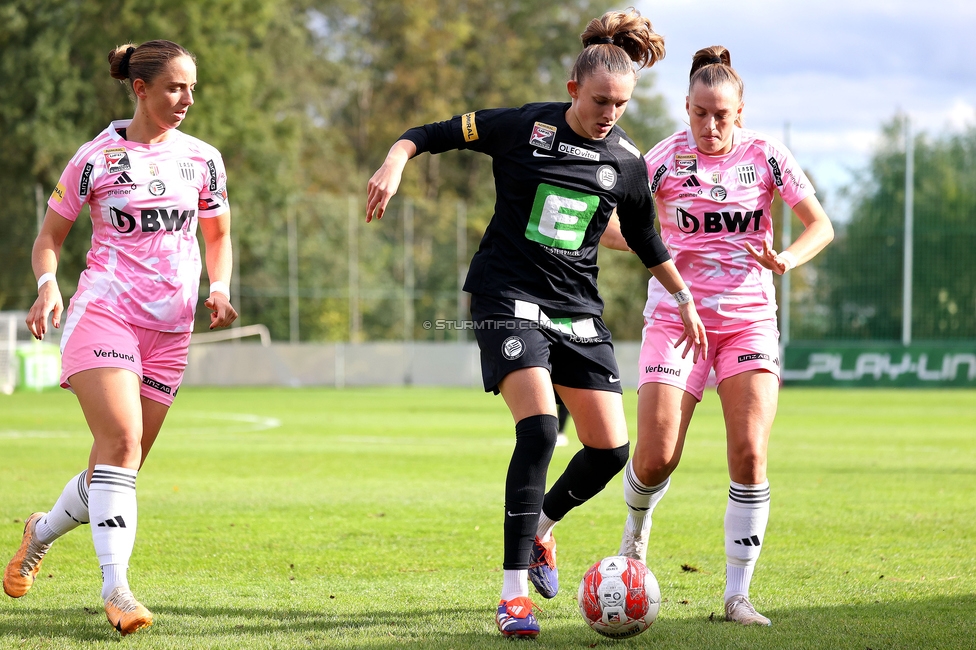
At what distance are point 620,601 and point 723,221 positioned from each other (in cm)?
195

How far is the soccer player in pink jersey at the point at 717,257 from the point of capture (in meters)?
5.26

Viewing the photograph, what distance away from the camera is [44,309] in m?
4.83

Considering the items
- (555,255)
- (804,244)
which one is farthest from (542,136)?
(804,244)

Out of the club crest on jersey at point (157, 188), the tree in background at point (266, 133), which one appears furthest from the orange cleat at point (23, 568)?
the tree in background at point (266, 133)

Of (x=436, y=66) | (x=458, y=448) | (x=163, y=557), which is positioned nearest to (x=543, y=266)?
(x=163, y=557)

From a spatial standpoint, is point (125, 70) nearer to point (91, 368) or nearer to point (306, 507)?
point (91, 368)

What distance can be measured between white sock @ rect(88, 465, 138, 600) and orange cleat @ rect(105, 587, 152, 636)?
0.31 feet

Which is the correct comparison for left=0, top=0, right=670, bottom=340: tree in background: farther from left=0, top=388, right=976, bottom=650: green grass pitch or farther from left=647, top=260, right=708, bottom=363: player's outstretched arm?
left=647, top=260, right=708, bottom=363: player's outstretched arm

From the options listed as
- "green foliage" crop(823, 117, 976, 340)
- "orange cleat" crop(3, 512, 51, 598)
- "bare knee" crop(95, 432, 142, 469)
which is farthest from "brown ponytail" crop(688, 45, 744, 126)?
"green foliage" crop(823, 117, 976, 340)

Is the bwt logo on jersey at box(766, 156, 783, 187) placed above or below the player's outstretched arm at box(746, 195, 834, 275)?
above

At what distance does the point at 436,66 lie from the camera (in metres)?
54.6

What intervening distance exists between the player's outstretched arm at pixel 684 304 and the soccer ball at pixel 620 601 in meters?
1.09

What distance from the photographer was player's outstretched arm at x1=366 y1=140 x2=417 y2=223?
14.9ft

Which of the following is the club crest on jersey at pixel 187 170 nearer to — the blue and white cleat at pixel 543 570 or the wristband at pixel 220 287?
the wristband at pixel 220 287
